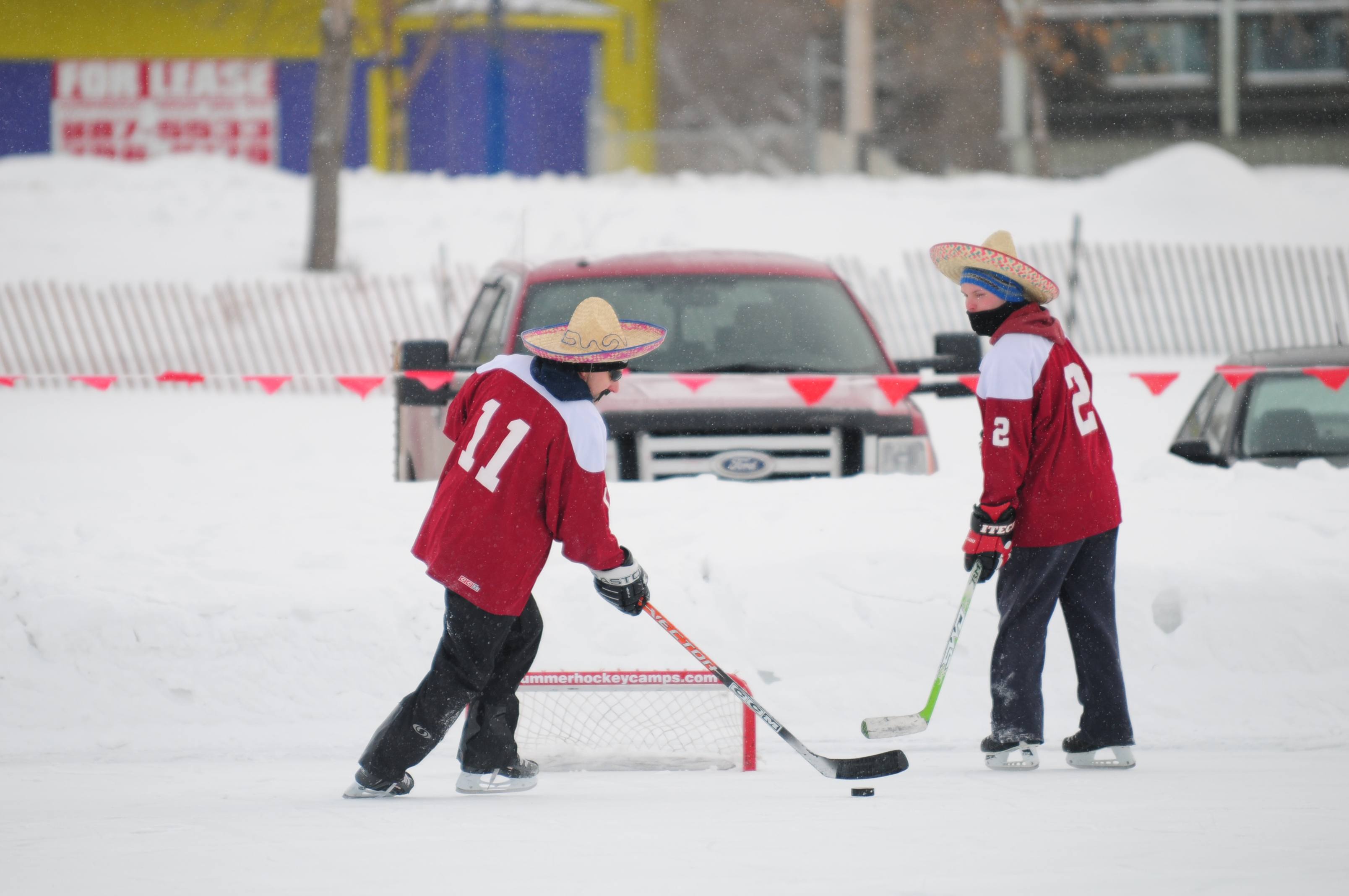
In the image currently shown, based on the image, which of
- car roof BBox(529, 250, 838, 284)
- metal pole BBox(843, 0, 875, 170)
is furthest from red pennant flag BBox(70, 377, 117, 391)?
metal pole BBox(843, 0, 875, 170)

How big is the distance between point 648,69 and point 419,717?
27.3 m

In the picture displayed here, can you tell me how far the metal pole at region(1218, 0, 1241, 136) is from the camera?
2798 centimetres

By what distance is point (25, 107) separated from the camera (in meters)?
28.5

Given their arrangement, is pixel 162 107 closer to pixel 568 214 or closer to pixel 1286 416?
pixel 568 214

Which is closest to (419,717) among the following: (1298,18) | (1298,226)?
(1298,226)

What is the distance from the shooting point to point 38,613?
6.46 m

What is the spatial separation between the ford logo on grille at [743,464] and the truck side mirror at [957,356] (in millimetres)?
1123

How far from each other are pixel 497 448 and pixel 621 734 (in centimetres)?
143

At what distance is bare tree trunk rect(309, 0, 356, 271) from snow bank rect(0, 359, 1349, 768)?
14665 mm

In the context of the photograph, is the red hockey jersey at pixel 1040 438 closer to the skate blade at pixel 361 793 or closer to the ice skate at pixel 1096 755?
the ice skate at pixel 1096 755

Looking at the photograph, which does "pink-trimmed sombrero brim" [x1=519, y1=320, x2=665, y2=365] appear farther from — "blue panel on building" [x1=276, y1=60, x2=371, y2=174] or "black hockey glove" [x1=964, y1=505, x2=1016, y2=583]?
"blue panel on building" [x1=276, y1=60, x2=371, y2=174]

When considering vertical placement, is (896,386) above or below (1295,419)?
above

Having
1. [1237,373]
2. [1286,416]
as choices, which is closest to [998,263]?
[1237,373]

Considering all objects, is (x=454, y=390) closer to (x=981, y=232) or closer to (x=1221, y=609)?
(x=1221, y=609)
